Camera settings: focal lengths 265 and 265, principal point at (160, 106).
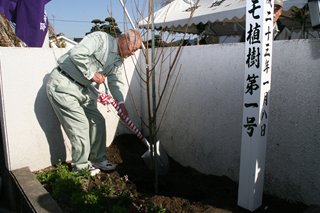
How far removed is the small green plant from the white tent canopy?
386 cm

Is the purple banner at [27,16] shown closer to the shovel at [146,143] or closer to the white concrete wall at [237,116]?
the shovel at [146,143]

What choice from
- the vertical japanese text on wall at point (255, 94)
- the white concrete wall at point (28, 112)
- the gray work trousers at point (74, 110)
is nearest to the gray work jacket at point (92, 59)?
the gray work trousers at point (74, 110)

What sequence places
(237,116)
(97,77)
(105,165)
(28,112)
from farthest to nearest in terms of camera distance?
1. (105,165)
2. (28,112)
3. (97,77)
4. (237,116)

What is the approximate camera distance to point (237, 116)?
10.3 ft

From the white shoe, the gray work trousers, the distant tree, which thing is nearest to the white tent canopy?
the distant tree

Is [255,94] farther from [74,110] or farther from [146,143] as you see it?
[74,110]

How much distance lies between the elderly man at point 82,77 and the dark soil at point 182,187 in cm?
60

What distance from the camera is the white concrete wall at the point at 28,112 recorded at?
11.0 feet

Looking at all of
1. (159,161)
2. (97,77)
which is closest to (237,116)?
(159,161)

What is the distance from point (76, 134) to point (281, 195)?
2505mm

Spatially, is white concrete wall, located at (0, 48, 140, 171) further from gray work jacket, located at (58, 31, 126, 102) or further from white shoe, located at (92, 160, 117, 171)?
white shoe, located at (92, 160, 117, 171)

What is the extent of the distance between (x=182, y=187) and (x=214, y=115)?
99 centimetres

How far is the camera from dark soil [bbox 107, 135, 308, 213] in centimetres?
259

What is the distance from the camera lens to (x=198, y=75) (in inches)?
141
